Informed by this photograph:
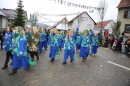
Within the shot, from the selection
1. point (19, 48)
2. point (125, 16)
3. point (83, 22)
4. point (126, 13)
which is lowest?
point (19, 48)

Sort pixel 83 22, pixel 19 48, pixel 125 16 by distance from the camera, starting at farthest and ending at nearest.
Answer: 1. pixel 83 22
2. pixel 125 16
3. pixel 19 48

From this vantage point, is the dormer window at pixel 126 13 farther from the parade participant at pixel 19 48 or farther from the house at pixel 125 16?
the parade participant at pixel 19 48

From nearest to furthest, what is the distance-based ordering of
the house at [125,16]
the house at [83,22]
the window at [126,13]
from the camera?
the house at [125,16] → the window at [126,13] → the house at [83,22]

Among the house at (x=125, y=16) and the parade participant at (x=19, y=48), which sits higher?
the house at (x=125, y=16)

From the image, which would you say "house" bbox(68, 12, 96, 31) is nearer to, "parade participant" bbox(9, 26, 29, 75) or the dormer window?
the dormer window

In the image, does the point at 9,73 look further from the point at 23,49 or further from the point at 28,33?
the point at 28,33

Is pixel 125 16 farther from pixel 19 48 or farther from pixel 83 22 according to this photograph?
pixel 19 48

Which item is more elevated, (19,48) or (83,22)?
(83,22)

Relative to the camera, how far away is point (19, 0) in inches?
1221

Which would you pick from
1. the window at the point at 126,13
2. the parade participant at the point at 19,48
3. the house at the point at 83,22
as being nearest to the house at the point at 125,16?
the window at the point at 126,13

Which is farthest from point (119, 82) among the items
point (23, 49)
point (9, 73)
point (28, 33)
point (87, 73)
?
point (28, 33)

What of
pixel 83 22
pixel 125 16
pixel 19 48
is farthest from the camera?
pixel 83 22

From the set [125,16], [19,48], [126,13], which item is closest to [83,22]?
[125,16]

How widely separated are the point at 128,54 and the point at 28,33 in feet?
28.7
